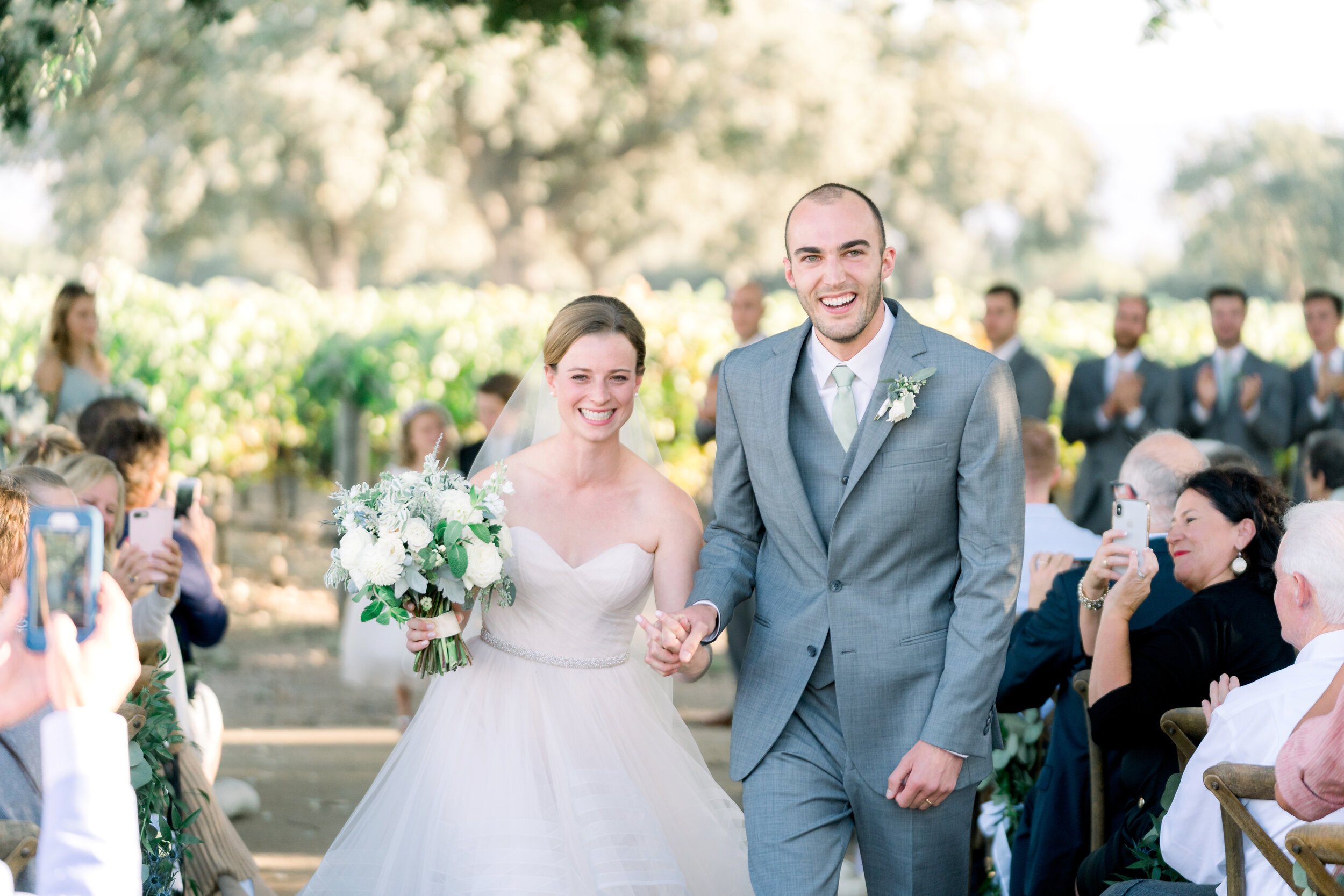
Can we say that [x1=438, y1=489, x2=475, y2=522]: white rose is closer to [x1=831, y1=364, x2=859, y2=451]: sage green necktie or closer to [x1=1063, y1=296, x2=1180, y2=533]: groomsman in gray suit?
[x1=831, y1=364, x2=859, y2=451]: sage green necktie

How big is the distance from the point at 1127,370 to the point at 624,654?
236 inches

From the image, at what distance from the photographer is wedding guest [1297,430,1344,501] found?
6117mm

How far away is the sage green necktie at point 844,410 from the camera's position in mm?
3432

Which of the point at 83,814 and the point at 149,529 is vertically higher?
the point at 149,529

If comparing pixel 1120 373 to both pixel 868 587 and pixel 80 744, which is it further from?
pixel 80 744

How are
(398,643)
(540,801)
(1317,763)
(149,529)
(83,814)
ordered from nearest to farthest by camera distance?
(83,814)
(1317,763)
(540,801)
(149,529)
(398,643)

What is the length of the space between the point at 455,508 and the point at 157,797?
3.83ft

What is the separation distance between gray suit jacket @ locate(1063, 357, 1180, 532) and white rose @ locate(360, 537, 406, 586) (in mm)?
6427

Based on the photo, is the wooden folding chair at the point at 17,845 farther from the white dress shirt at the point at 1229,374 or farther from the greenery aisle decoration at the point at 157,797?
the white dress shirt at the point at 1229,374

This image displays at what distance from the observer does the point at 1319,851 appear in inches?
107

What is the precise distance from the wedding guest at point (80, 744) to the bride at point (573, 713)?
4.07 feet

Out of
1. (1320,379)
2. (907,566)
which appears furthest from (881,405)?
(1320,379)

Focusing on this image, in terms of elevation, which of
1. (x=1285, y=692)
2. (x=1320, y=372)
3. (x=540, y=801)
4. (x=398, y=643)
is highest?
(x=1320, y=372)

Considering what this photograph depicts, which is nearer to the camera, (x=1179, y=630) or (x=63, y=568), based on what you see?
(x=63, y=568)
